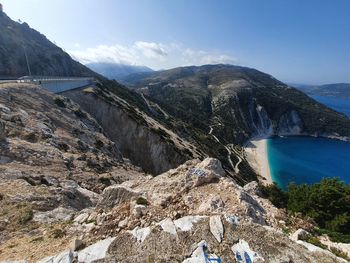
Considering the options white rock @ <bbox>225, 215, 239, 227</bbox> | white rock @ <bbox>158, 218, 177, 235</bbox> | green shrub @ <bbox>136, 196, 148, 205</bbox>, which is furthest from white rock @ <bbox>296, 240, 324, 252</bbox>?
green shrub @ <bbox>136, 196, 148, 205</bbox>

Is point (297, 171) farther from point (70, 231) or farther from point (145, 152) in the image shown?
point (70, 231)

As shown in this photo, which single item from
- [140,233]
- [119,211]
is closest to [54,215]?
[119,211]

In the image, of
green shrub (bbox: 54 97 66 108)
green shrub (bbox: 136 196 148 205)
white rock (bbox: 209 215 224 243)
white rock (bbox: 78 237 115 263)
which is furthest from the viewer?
green shrub (bbox: 54 97 66 108)

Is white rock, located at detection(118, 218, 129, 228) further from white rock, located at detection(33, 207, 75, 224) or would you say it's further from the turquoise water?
the turquoise water

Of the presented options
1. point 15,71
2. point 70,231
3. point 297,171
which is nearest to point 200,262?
point 70,231

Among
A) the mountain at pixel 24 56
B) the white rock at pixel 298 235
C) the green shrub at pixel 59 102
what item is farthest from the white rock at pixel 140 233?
the mountain at pixel 24 56

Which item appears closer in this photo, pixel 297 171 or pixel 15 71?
pixel 15 71

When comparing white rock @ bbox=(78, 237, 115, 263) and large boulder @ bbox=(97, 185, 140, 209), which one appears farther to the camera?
large boulder @ bbox=(97, 185, 140, 209)
